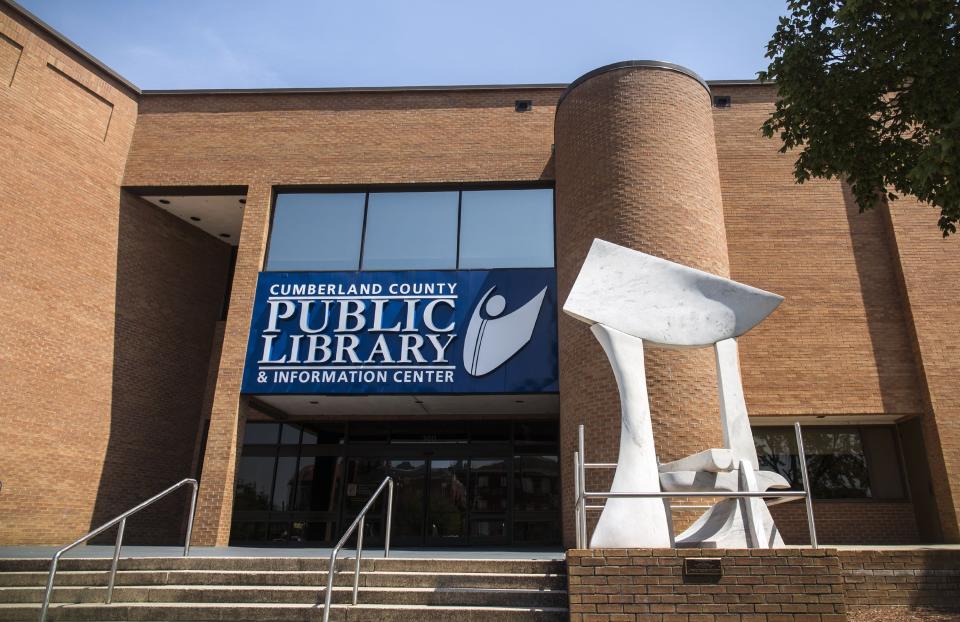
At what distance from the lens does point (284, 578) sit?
739 cm

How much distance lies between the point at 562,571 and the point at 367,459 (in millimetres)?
8737

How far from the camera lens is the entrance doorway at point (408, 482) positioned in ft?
47.1

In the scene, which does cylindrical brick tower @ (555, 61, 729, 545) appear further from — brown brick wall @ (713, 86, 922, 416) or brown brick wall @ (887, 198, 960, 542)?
brown brick wall @ (887, 198, 960, 542)

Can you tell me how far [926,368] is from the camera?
1315 cm

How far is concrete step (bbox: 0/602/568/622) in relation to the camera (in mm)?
6391

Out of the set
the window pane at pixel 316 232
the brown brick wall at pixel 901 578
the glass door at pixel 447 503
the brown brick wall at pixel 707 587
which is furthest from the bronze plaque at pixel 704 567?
the window pane at pixel 316 232

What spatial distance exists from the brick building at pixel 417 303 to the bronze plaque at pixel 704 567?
5.54m

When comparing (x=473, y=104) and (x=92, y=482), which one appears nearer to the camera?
(x=92, y=482)

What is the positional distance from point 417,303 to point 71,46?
382 inches

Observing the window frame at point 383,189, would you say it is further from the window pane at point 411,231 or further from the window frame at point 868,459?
the window frame at point 868,459

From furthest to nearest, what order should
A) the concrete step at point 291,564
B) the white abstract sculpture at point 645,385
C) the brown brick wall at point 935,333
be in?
the brown brick wall at point 935,333, the concrete step at point 291,564, the white abstract sculpture at point 645,385

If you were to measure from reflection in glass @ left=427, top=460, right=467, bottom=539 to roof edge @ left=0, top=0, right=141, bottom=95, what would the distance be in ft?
38.7

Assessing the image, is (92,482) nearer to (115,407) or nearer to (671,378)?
(115,407)

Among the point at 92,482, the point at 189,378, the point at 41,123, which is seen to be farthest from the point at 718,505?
the point at 41,123
